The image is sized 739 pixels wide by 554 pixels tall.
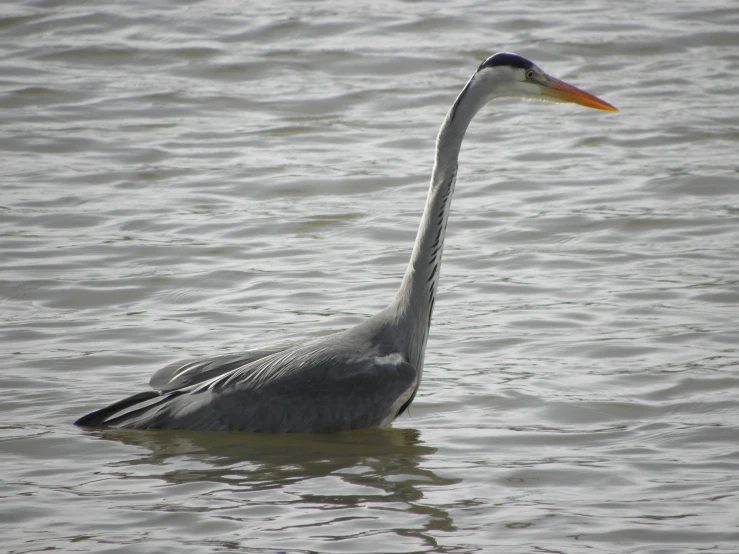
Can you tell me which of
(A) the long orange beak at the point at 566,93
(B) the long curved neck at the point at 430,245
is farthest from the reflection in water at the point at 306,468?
(A) the long orange beak at the point at 566,93

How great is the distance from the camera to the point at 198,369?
21.7 feet

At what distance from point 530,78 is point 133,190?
18.4 feet

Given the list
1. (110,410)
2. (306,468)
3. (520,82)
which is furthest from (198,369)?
(520,82)

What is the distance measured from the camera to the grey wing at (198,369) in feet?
21.5

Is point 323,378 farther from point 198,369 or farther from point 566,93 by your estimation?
point 566,93

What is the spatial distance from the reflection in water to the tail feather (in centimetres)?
9

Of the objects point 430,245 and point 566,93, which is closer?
point 430,245

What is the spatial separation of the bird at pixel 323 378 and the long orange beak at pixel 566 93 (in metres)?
0.67

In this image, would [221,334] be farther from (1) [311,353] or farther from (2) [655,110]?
(2) [655,110]

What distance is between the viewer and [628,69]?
1504 cm

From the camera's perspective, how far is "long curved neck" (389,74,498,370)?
262 inches

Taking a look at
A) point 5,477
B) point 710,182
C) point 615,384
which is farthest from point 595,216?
point 5,477

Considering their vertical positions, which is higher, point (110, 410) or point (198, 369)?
point (198, 369)

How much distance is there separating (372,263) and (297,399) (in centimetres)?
336
